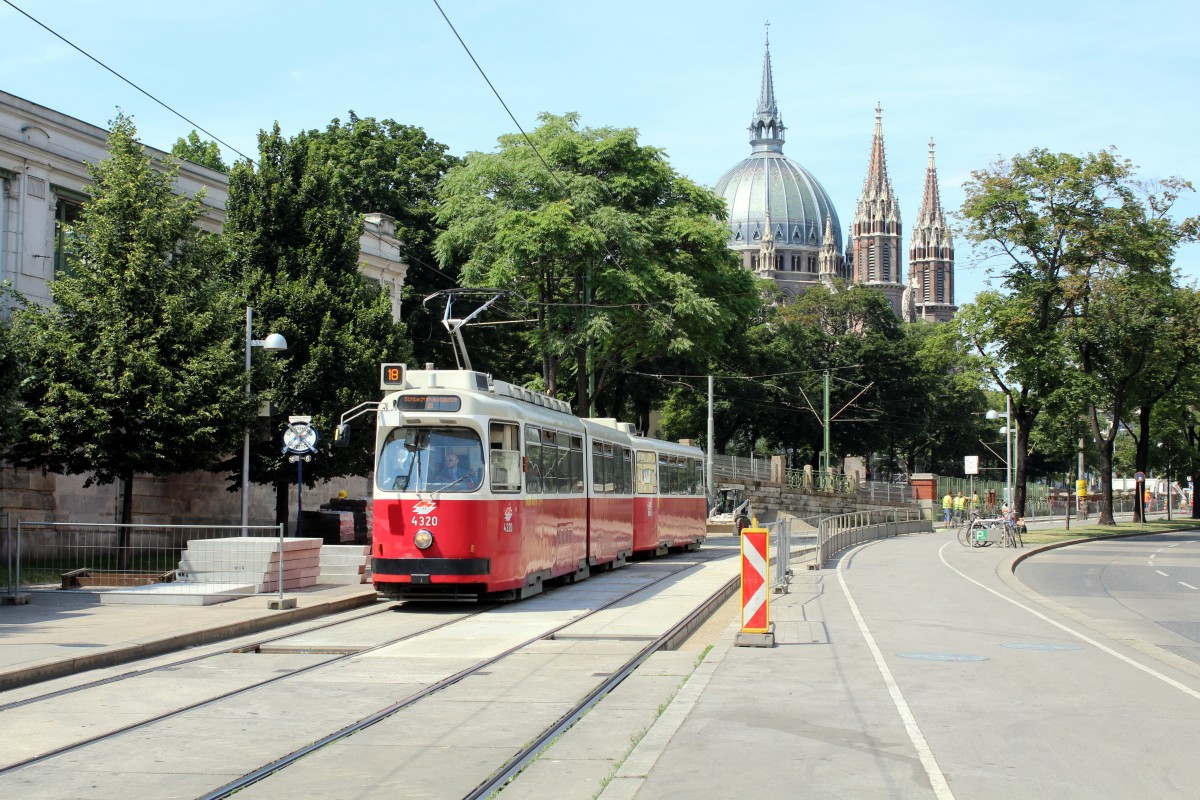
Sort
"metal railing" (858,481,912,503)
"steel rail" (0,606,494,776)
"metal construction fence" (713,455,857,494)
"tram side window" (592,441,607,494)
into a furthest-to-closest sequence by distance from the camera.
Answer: "metal railing" (858,481,912,503) < "metal construction fence" (713,455,857,494) < "tram side window" (592,441,607,494) < "steel rail" (0,606,494,776)

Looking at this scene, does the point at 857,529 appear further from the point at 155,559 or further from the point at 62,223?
the point at 155,559

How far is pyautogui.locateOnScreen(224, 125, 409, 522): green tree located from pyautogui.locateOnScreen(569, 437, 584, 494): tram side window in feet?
31.8

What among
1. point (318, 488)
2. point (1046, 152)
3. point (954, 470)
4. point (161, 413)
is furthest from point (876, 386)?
point (161, 413)

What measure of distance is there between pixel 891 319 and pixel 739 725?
90.5 m

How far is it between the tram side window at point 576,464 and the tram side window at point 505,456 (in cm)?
362

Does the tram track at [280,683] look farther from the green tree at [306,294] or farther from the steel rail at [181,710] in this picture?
the green tree at [306,294]

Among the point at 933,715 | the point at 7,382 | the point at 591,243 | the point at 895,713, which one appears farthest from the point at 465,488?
the point at 591,243

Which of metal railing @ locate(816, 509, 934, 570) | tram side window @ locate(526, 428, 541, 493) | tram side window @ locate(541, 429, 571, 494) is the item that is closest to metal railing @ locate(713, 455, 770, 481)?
metal railing @ locate(816, 509, 934, 570)

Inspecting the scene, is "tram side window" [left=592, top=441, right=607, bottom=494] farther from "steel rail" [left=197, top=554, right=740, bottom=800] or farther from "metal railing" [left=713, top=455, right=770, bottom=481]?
"metal railing" [left=713, top=455, right=770, bottom=481]

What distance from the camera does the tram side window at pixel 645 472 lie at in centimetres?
2898

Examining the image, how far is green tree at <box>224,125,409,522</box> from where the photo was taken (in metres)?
31.0

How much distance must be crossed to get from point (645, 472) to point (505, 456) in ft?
37.6

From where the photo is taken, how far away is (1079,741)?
8.70m

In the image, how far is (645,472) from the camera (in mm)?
29641
